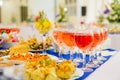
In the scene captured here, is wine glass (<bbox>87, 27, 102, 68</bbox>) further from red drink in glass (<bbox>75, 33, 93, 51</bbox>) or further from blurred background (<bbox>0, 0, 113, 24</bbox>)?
blurred background (<bbox>0, 0, 113, 24</bbox>)

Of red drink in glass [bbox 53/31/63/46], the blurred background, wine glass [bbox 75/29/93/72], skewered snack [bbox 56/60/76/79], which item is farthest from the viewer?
the blurred background

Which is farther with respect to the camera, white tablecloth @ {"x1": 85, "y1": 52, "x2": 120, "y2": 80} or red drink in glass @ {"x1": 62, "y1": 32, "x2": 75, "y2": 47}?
red drink in glass @ {"x1": 62, "y1": 32, "x2": 75, "y2": 47}

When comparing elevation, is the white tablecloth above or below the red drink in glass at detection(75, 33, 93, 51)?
below

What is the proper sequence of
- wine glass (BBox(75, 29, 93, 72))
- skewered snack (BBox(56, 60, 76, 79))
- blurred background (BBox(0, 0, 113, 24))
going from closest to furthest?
skewered snack (BBox(56, 60, 76, 79))
wine glass (BBox(75, 29, 93, 72))
blurred background (BBox(0, 0, 113, 24))

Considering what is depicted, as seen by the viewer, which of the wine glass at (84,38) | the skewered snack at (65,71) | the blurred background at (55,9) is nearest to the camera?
the skewered snack at (65,71)

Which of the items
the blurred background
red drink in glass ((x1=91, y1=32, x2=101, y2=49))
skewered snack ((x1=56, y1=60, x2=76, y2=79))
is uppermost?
the blurred background

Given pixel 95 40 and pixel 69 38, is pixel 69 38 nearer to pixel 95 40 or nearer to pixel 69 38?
pixel 69 38

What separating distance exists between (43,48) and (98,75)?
0.71 meters

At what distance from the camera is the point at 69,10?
6.56 meters

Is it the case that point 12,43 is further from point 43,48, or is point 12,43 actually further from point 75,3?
A: point 75,3

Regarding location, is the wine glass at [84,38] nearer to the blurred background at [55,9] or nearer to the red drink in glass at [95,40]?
the red drink in glass at [95,40]

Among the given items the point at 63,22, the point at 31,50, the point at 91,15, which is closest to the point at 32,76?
the point at 31,50

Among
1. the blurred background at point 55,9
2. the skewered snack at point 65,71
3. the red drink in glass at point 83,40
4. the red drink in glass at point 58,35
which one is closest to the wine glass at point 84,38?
the red drink in glass at point 83,40

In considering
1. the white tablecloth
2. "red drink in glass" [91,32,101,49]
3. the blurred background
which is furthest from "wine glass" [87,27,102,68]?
the blurred background
